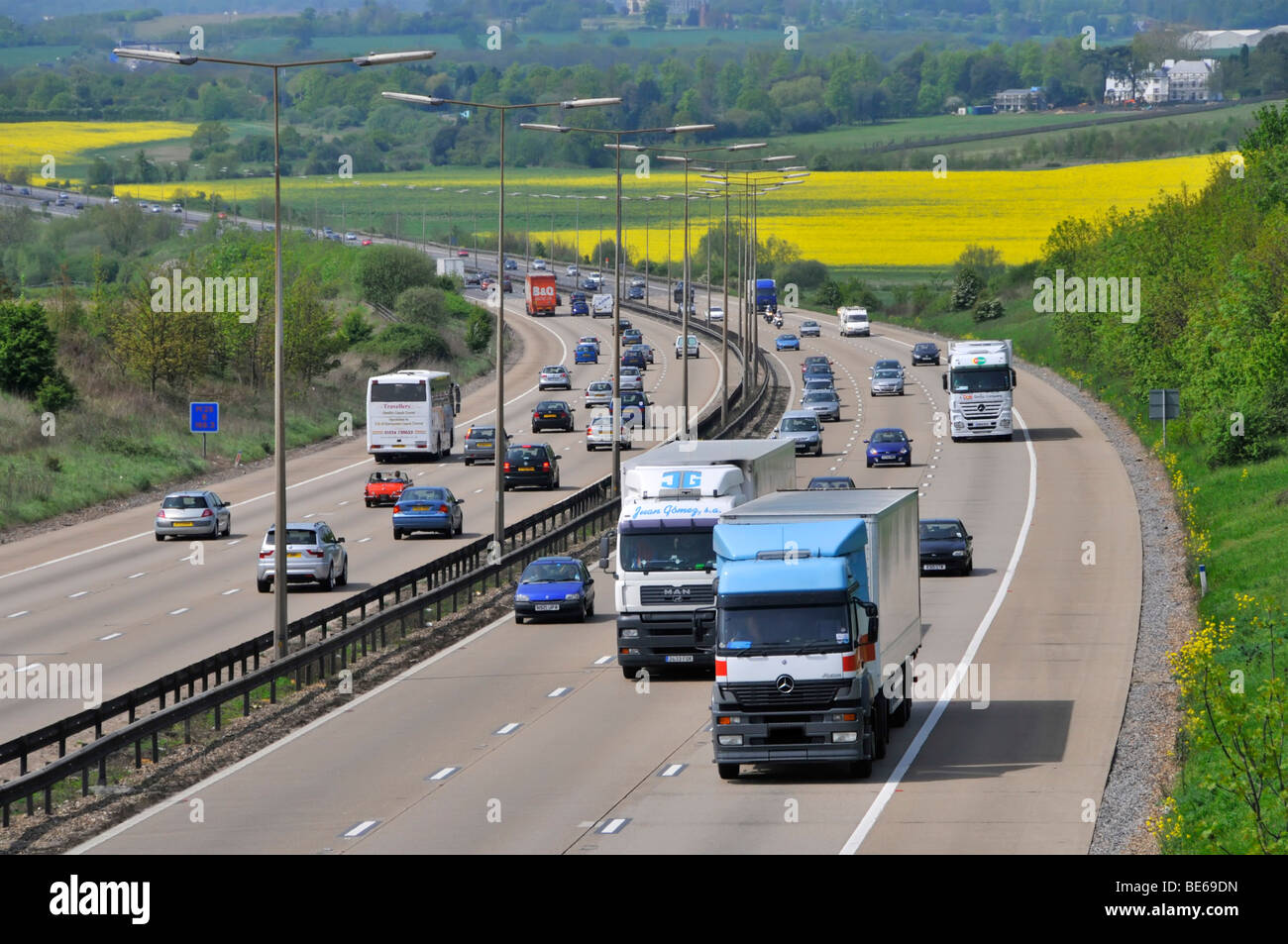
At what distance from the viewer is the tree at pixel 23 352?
77312mm

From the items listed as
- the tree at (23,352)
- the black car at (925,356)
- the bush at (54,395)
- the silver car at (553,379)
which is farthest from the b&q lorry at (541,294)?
the bush at (54,395)

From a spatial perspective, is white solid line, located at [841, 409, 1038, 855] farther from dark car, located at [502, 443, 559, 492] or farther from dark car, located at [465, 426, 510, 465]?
dark car, located at [465, 426, 510, 465]

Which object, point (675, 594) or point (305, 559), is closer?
point (675, 594)

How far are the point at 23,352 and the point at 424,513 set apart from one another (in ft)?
98.0

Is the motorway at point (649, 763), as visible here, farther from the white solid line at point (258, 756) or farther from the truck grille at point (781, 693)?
the truck grille at point (781, 693)

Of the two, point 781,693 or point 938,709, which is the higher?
point 781,693

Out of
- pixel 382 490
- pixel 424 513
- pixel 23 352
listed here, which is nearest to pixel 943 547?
pixel 424 513

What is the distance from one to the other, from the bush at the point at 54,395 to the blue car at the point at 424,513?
26.1 meters

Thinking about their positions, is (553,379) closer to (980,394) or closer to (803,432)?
(980,394)

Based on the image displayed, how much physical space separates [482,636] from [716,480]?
743cm

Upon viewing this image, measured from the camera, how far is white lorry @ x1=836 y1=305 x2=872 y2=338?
138375 millimetres

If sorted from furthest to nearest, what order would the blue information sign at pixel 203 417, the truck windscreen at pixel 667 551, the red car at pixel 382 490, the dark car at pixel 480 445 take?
the dark car at pixel 480 445 → the blue information sign at pixel 203 417 → the red car at pixel 382 490 → the truck windscreen at pixel 667 551

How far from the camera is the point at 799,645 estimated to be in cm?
2505
